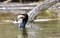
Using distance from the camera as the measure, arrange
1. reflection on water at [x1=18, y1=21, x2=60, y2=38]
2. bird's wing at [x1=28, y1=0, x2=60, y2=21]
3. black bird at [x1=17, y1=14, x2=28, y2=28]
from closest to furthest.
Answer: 1. reflection on water at [x1=18, y1=21, x2=60, y2=38]
2. black bird at [x1=17, y1=14, x2=28, y2=28]
3. bird's wing at [x1=28, y1=0, x2=60, y2=21]

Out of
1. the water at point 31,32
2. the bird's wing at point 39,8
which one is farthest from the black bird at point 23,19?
the bird's wing at point 39,8

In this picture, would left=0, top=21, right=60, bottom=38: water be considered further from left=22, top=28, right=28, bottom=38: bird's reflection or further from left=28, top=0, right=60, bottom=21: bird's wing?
left=28, top=0, right=60, bottom=21: bird's wing

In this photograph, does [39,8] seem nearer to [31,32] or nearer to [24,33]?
[31,32]

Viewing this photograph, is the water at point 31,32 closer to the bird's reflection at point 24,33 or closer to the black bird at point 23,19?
the bird's reflection at point 24,33

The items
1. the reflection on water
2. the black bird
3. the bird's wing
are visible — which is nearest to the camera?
the reflection on water

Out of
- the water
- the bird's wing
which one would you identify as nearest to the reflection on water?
the water

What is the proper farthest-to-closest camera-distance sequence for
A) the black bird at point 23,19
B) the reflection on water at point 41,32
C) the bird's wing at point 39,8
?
the bird's wing at point 39,8 → the black bird at point 23,19 → the reflection on water at point 41,32

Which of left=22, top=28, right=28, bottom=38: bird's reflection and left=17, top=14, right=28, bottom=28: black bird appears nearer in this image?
left=22, top=28, right=28, bottom=38: bird's reflection

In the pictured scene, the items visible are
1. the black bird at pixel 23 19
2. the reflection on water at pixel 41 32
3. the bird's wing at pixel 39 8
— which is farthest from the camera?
the bird's wing at pixel 39 8

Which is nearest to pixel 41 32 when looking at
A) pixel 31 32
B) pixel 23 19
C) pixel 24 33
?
pixel 31 32

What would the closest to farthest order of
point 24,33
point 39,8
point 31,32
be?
1. point 24,33
2. point 31,32
3. point 39,8

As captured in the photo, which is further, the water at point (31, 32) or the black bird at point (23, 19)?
the black bird at point (23, 19)

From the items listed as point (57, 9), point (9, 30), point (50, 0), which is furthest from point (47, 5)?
point (57, 9)

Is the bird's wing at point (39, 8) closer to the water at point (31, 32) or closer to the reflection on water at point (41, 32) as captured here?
the water at point (31, 32)
